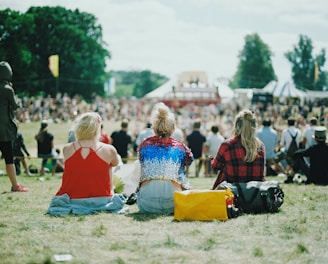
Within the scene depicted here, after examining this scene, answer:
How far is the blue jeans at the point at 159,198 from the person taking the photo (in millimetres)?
7355

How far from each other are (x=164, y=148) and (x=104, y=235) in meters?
2.05

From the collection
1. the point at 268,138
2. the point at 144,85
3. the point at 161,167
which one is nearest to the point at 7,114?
the point at 161,167

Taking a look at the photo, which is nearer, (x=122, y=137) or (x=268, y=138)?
(x=268, y=138)

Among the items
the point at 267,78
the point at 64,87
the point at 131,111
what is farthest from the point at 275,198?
the point at 267,78

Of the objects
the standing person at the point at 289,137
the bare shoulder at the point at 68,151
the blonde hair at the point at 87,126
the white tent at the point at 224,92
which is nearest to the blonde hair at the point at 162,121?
the blonde hair at the point at 87,126

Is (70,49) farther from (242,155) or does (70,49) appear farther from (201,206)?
(201,206)

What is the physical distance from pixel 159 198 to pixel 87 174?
1.02 m

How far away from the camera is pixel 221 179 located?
7949mm

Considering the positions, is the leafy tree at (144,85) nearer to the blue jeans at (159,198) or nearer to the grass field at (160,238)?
the blue jeans at (159,198)

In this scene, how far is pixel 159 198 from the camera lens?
736cm

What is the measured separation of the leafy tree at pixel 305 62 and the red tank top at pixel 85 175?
97.0m

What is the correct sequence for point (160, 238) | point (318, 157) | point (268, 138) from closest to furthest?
point (160, 238), point (318, 157), point (268, 138)

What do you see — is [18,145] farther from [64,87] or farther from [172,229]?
[64,87]

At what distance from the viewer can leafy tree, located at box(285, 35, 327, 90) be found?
101562 millimetres
